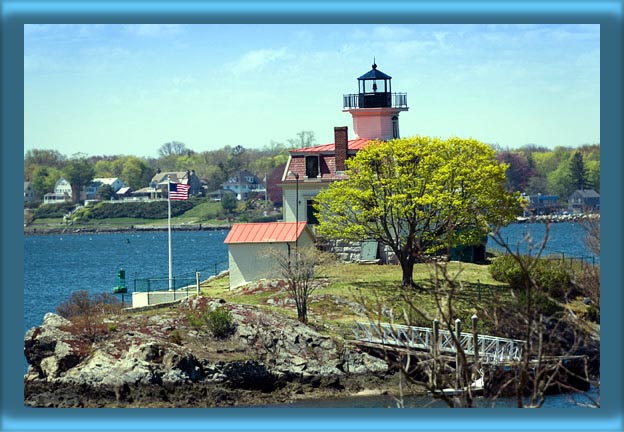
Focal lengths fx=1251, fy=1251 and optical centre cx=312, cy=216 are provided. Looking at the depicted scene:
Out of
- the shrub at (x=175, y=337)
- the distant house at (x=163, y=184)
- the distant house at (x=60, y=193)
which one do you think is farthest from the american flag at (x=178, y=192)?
the distant house at (x=60, y=193)

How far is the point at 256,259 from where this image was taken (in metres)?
44.0

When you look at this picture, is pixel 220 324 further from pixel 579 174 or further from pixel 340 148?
pixel 579 174

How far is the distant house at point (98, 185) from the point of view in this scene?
157m

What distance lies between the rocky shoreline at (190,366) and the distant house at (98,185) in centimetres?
12220

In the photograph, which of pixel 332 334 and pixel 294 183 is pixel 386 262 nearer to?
pixel 294 183

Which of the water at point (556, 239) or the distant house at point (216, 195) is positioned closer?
the water at point (556, 239)

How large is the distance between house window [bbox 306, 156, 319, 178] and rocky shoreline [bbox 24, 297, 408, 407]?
1357cm

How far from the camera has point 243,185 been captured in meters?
166

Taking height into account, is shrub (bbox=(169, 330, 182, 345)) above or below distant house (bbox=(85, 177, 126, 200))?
below

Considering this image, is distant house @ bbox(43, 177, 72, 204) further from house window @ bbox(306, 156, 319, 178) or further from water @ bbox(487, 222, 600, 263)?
house window @ bbox(306, 156, 319, 178)

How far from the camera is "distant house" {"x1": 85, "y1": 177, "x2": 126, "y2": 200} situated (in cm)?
15712

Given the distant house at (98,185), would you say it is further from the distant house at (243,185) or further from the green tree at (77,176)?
the distant house at (243,185)

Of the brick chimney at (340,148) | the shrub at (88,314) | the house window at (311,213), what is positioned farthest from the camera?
the brick chimney at (340,148)

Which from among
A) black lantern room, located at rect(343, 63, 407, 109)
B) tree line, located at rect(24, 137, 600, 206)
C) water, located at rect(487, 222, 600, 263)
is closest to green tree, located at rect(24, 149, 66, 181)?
tree line, located at rect(24, 137, 600, 206)
